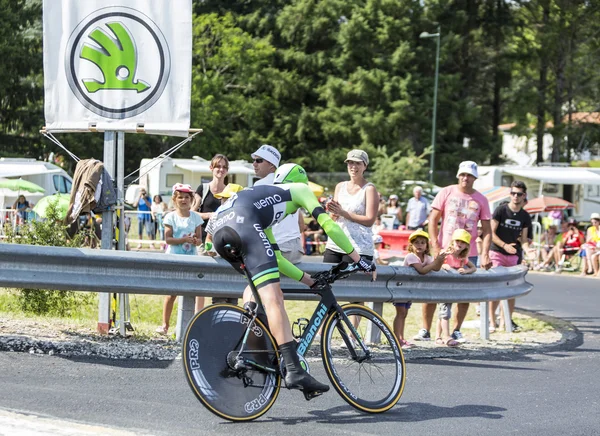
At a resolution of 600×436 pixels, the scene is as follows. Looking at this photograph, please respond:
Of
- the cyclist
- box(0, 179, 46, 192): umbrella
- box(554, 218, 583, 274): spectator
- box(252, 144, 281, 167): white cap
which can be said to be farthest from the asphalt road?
box(0, 179, 46, 192): umbrella

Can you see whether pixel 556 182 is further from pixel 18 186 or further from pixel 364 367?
pixel 364 367

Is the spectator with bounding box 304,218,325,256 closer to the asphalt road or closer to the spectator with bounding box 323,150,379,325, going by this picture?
the spectator with bounding box 323,150,379,325

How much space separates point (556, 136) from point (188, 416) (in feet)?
188

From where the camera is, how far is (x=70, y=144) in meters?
52.9

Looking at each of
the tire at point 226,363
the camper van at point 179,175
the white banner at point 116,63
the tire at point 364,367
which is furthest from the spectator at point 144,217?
the tire at point 226,363

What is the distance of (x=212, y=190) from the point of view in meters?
10.2

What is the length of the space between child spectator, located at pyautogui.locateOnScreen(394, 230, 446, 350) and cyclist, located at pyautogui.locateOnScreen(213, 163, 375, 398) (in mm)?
3201

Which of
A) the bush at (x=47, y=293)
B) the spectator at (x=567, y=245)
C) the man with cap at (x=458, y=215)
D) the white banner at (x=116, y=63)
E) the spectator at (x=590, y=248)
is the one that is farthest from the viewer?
the spectator at (x=567, y=245)

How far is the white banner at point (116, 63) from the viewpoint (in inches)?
360

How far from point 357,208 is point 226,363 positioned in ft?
10.9

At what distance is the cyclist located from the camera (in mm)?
6285

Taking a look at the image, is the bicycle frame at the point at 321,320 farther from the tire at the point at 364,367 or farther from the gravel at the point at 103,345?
the gravel at the point at 103,345

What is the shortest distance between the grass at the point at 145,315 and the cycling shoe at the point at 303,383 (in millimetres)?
3037

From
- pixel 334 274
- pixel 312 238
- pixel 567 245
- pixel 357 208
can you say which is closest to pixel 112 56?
pixel 357 208
